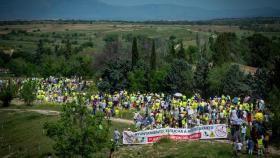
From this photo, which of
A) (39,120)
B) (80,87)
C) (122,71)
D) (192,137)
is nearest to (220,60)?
(122,71)

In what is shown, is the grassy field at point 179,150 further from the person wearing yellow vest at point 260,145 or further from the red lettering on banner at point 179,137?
the person wearing yellow vest at point 260,145

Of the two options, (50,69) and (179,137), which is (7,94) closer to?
(179,137)

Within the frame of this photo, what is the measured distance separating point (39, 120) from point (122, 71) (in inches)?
1079

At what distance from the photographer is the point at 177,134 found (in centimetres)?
3531

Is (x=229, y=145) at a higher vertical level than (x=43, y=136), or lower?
higher

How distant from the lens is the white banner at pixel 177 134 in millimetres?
34406

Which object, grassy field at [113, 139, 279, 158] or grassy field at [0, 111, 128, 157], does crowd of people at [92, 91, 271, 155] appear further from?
grassy field at [0, 111, 128, 157]

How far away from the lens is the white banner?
34406mm

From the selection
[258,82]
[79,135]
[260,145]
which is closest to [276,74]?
[260,145]

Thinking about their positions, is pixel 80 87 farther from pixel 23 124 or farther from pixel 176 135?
pixel 176 135

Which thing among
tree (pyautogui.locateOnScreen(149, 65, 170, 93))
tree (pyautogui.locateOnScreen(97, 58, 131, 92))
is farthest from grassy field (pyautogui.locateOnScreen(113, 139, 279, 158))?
tree (pyautogui.locateOnScreen(149, 65, 170, 93))

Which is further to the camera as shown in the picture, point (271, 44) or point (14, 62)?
point (14, 62)

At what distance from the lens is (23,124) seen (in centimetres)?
5294

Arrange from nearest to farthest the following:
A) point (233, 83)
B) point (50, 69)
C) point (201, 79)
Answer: point (233, 83) → point (201, 79) → point (50, 69)
